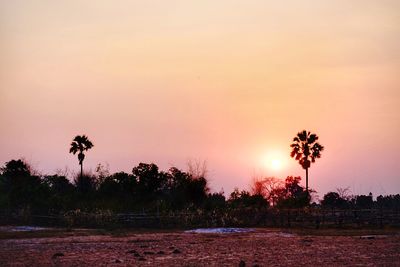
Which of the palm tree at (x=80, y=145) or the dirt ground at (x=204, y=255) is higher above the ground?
the palm tree at (x=80, y=145)

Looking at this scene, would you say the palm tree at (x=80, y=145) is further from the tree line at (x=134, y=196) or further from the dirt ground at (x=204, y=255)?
the dirt ground at (x=204, y=255)

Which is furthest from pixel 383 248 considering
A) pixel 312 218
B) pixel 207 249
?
pixel 312 218

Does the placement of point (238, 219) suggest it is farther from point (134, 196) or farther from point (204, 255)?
point (204, 255)

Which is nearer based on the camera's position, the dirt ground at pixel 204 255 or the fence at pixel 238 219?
the dirt ground at pixel 204 255

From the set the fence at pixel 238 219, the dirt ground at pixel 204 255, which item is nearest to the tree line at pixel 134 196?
the fence at pixel 238 219

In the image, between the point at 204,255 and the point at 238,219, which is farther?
the point at 238,219

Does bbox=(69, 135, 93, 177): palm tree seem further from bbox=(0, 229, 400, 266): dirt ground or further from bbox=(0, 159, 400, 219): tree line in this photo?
bbox=(0, 229, 400, 266): dirt ground

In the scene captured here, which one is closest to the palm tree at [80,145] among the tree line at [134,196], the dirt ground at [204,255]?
the tree line at [134,196]

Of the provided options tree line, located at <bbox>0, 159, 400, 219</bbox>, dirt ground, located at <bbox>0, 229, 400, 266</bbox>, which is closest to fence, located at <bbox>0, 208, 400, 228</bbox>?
tree line, located at <bbox>0, 159, 400, 219</bbox>

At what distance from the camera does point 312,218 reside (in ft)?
190

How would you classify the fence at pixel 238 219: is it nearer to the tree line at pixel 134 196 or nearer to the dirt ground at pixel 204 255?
the tree line at pixel 134 196

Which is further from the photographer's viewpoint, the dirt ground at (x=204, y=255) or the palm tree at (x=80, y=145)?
the palm tree at (x=80, y=145)

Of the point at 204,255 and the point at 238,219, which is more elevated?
the point at 238,219

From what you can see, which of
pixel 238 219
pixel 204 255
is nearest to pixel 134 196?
pixel 238 219
